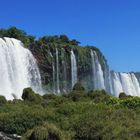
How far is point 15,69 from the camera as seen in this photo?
168 feet

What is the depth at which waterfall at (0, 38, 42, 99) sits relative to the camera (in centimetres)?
4956

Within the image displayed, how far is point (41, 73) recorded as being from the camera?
185ft

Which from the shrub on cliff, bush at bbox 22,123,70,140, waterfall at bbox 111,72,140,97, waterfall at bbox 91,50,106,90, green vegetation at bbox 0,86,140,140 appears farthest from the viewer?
waterfall at bbox 111,72,140,97

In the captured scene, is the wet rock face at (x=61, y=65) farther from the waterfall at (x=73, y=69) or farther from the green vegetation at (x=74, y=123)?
the green vegetation at (x=74, y=123)

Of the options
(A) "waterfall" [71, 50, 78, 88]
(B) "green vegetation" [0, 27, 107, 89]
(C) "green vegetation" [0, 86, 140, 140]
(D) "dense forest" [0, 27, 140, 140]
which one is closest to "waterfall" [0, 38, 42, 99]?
(B) "green vegetation" [0, 27, 107, 89]

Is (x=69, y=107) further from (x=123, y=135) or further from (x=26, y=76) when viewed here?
(x=26, y=76)

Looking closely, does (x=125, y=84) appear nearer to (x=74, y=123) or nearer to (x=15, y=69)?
(x=15, y=69)

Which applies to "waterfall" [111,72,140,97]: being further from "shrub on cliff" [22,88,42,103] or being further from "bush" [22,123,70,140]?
"bush" [22,123,70,140]

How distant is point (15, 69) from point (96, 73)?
1682 centimetres

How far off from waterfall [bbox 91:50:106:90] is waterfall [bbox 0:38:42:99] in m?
12.3

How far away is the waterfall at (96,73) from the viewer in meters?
65.0

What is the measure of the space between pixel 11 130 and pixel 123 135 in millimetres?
4766

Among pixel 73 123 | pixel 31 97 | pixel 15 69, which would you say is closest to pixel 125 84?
pixel 15 69

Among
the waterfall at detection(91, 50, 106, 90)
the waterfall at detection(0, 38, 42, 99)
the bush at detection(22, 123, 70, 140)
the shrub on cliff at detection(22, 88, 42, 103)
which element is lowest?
the bush at detection(22, 123, 70, 140)
